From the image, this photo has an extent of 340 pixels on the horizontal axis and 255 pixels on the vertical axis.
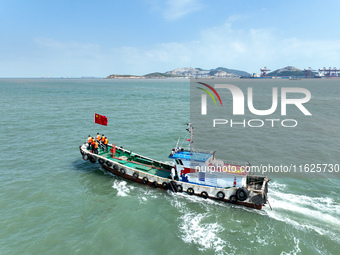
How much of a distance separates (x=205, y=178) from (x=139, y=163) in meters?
7.07

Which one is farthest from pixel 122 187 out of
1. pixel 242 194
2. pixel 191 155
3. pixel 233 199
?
Answer: pixel 242 194

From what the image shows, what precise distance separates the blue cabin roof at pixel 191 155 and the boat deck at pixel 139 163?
258 centimetres

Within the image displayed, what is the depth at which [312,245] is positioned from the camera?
13227mm

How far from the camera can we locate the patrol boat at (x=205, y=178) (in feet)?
55.7

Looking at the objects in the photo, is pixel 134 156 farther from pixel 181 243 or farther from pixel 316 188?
pixel 316 188

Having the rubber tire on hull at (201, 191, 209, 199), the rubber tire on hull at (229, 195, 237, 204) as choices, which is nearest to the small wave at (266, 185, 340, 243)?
the rubber tire on hull at (229, 195, 237, 204)

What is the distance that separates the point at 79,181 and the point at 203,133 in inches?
807

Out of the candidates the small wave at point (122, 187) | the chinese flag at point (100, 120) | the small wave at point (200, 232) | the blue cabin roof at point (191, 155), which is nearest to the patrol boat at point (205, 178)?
the blue cabin roof at point (191, 155)

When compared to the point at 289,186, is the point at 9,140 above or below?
above

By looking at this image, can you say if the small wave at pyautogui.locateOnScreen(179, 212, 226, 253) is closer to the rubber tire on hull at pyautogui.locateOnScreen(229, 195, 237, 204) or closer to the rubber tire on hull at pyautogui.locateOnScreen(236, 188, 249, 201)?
the rubber tire on hull at pyautogui.locateOnScreen(229, 195, 237, 204)

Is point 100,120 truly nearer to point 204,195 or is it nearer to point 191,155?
point 191,155

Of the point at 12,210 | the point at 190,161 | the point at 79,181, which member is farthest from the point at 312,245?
the point at 12,210

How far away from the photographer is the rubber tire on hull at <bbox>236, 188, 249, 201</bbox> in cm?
1659

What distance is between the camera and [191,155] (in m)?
18.5
